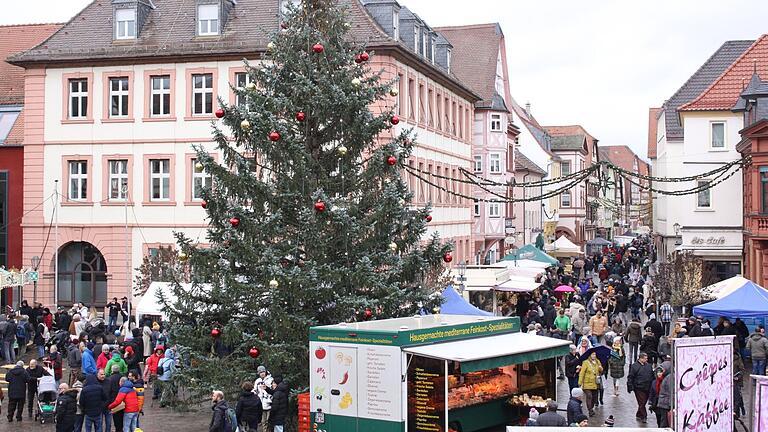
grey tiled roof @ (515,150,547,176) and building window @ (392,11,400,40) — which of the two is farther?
grey tiled roof @ (515,150,547,176)

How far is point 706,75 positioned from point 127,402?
1822 inches

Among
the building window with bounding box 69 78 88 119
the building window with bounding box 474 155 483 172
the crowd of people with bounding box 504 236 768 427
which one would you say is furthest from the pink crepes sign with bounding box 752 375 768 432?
the building window with bounding box 474 155 483 172

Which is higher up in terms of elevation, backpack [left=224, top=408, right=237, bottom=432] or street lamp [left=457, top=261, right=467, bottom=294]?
street lamp [left=457, top=261, right=467, bottom=294]

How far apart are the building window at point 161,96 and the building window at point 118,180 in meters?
2.17

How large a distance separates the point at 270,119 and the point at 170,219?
72.0 feet

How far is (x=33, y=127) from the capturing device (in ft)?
131

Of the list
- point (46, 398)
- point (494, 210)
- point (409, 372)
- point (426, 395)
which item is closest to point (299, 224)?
point (409, 372)

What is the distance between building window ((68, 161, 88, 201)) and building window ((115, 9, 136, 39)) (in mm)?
4919

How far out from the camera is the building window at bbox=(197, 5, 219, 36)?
3919 cm

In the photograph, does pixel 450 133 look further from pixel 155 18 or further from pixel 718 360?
pixel 718 360

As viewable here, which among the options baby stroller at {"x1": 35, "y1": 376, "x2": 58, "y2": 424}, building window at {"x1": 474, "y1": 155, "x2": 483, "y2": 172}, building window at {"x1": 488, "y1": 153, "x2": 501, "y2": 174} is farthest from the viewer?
building window at {"x1": 488, "y1": 153, "x2": 501, "y2": 174}

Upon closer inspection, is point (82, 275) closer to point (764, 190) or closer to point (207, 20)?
point (207, 20)

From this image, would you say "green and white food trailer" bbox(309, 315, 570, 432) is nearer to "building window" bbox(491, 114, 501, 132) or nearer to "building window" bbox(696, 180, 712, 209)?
"building window" bbox(696, 180, 712, 209)

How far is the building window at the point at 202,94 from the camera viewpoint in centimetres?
3888
